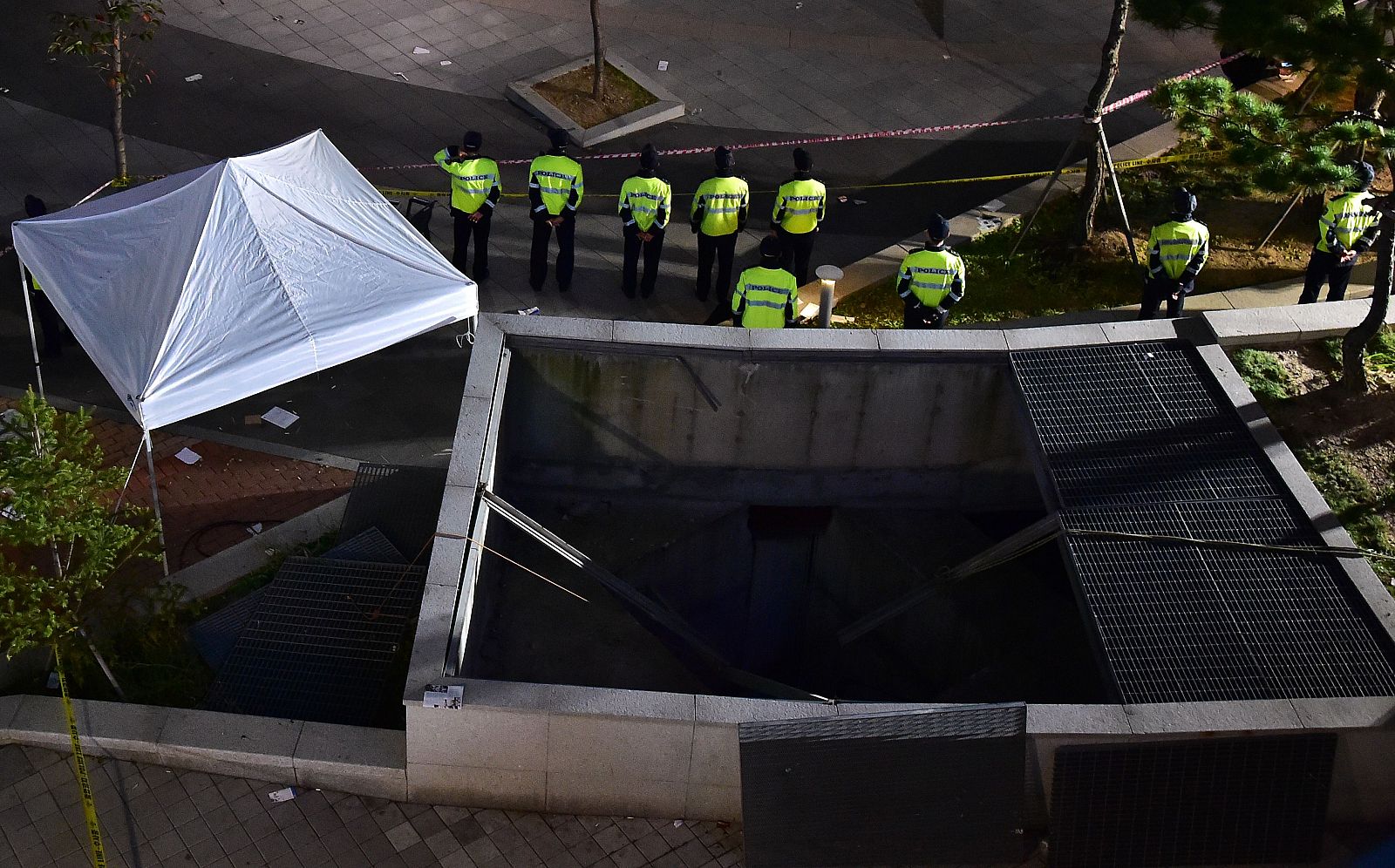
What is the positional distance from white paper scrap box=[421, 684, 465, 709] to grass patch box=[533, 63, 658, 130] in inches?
371

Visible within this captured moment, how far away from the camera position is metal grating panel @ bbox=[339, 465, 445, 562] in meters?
9.66

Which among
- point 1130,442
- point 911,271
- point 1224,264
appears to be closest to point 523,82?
point 911,271

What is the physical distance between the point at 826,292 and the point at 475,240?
346cm

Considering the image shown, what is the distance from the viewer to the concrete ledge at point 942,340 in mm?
9359

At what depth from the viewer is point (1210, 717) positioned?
7.03 m

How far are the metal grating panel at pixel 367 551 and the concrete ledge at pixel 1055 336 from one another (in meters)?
4.47

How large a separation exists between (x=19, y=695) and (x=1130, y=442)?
23.2ft

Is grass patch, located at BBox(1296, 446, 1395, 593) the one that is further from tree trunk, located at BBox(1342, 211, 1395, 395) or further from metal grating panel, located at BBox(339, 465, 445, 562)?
metal grating panel, located at BBox(339, 465, 445, 562)

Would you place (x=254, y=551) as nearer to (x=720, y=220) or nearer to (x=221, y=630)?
(x=221, y=630)

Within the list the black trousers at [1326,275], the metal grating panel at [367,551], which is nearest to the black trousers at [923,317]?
the black trousers at [1326,275]

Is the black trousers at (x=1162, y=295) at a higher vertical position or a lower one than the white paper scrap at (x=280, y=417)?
higher

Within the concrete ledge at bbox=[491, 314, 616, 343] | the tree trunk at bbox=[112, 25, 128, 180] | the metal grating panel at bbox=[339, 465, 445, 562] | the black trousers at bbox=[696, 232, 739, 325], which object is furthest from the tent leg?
the black trousers at bbox=[696, 232, 739, 325]

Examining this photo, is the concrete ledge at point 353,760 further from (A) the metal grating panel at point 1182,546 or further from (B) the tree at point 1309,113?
(B) the tree at point 1309,113

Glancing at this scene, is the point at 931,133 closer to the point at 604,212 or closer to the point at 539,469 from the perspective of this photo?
the point at 604,212
